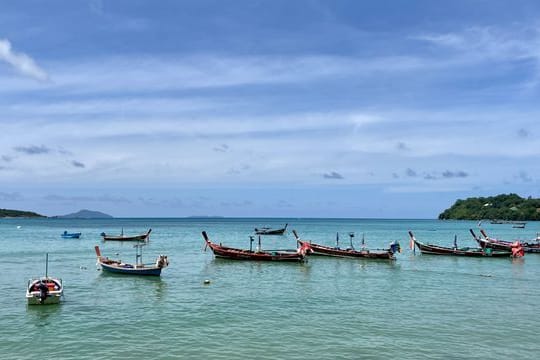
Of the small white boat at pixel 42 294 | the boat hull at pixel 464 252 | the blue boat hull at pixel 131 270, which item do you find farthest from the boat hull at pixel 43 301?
the boat hull at pixel 464 252

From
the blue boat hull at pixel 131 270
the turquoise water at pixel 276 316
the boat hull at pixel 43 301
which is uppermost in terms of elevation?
the blue boat hull at pixel 131 270

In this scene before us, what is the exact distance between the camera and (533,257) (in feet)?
213

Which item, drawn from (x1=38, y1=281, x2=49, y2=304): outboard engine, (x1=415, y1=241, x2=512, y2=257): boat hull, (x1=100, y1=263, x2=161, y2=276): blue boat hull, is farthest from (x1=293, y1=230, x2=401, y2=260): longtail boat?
(x1=38, y1=281, x2=49, y2=304): outboard engine

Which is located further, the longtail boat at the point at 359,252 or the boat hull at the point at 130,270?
the longtail boat at the point at 359,252

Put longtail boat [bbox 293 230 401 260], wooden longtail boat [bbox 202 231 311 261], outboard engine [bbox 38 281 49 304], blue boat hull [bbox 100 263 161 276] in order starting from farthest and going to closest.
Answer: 1. longtail boat [bbox 293 230 401 260]
2. wooden longtail boat [bbox 202 231 311 261]
3. blue boat hull [bbox 100 263 161 276]
4. outboard engine [bbox 38 281 49 304]

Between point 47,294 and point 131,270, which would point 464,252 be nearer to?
point 131,270

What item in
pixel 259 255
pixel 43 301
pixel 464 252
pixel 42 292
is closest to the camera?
pixel 42 292

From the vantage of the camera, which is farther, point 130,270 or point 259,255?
point 259,255

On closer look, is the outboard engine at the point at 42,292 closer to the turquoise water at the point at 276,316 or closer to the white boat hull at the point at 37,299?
the white boat hull at the point at 37,299

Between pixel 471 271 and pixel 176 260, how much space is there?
3077cm

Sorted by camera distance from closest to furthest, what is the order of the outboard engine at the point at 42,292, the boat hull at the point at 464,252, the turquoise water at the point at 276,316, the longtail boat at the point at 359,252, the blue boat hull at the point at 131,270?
the turquoise water at the point at 276,316
the outboard engine at the point at 42,292
the blue boat hull at the point at 131,270
the longtail boat at the point at 359,252
the boat hull at the point at 464,252

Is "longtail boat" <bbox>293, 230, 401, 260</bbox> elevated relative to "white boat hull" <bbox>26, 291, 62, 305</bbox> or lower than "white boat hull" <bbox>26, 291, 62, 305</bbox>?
elevated

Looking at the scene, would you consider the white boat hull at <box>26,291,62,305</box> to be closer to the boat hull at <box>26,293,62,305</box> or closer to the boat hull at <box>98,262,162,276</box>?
the boat hull at <box>26,293,62,305</box>

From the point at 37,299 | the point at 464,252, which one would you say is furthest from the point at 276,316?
the point at 464,252
